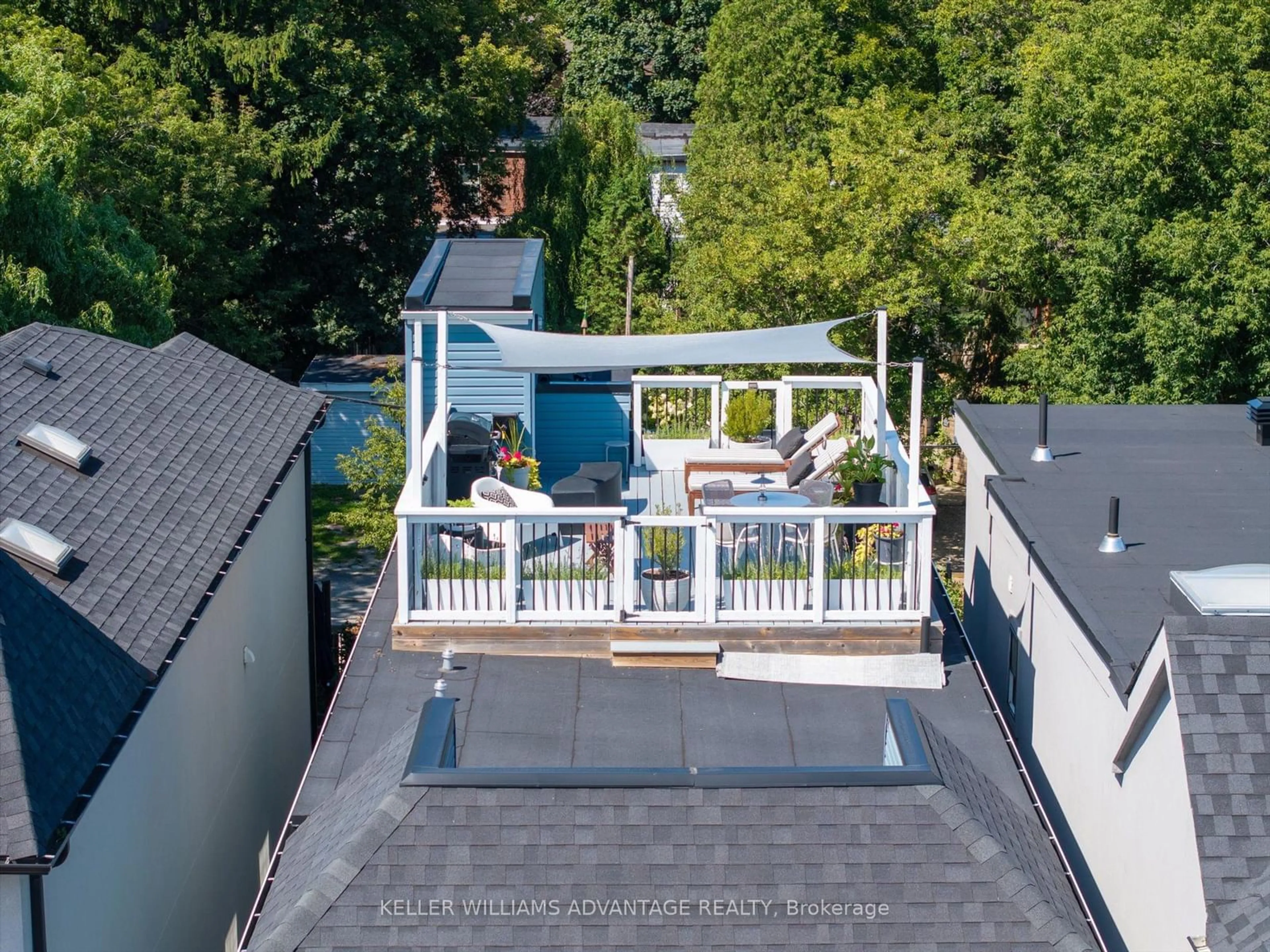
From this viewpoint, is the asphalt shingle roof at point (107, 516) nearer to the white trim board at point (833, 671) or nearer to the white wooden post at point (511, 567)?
the white wooden post at point (511, 567)

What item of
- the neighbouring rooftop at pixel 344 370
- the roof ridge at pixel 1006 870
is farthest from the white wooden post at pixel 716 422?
the neighbouring rooftop at pixel 344 370

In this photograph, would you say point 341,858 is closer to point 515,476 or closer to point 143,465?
point 143,465

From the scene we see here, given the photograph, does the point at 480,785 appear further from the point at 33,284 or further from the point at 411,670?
the point at 33,284

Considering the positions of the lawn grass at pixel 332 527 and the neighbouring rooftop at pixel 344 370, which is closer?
the lawn grass at pixel 332 527

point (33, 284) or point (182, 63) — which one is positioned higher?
point (182, 63)

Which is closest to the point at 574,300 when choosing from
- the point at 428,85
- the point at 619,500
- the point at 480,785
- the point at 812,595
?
the point at 428,85
